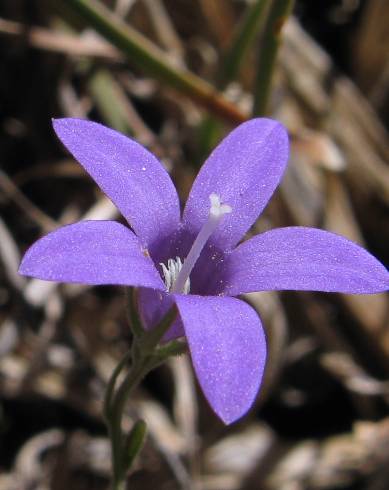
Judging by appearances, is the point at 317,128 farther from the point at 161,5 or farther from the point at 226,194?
the point at 226,194

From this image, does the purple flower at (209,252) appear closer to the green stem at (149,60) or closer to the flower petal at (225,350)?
the flower petal at (225,350)

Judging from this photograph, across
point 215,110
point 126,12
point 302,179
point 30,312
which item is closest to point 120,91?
point 126,12

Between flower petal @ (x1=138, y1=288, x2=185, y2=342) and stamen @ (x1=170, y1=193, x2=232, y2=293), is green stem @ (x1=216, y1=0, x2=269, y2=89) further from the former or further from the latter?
flower petal @ (x1=138, y1=288, x2=185, y2=342)

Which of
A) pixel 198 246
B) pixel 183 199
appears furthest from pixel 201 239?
pixel 183 199

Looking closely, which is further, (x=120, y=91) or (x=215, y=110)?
(x=120, y=91)

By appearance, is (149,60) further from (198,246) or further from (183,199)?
(198,246)

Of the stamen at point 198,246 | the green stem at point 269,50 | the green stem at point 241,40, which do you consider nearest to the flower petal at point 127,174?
the stamen at point 198,246

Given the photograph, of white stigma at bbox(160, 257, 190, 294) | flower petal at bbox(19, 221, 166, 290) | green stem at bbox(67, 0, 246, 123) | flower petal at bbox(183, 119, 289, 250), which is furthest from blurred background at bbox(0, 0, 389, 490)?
flower petal at bbox(19, 221, 166, 290)
